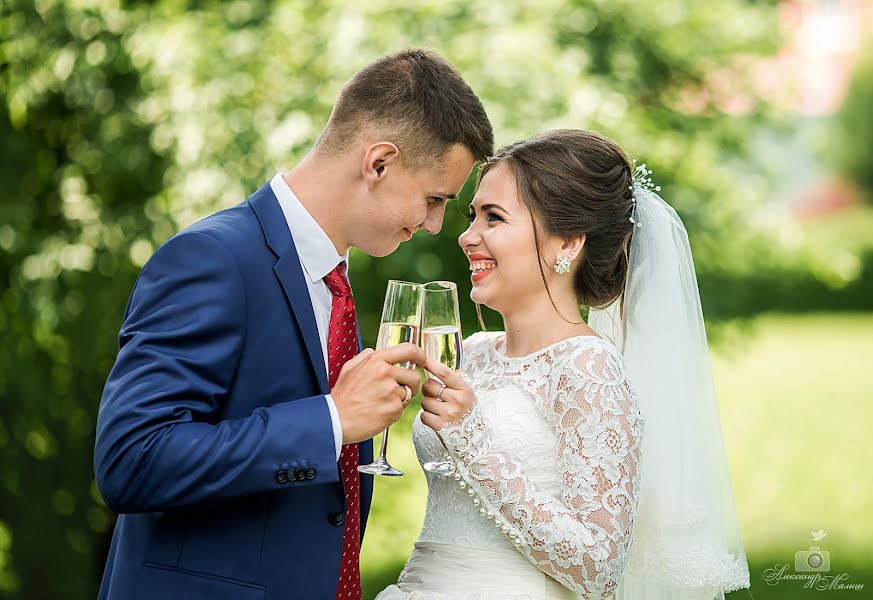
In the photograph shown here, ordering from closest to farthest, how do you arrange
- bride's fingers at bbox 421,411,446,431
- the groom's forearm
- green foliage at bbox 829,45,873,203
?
the groom's forearm, bride's fingers at bbox 421,411,446,431, green foliage at bbox 829,45,873,203

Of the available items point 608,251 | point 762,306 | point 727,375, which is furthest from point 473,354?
point 727,375

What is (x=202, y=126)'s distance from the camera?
5.07 meters

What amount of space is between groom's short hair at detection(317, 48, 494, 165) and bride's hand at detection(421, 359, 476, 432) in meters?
0.65

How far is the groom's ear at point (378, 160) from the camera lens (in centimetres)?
301

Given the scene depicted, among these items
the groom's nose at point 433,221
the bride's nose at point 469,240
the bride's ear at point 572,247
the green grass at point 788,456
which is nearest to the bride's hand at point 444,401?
the groom's nose at point 433,221

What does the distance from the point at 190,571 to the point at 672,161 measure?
336 cm

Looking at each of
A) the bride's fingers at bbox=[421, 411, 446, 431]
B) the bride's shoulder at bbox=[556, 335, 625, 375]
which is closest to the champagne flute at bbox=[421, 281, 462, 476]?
the bride's fingers at bbox=[421, 411, 446, 431]

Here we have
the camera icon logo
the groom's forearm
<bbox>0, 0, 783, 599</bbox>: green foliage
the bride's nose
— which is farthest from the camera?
the camera icon logo

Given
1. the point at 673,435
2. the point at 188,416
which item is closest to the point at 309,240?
the point at 188,416

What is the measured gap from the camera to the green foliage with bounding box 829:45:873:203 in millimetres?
22125

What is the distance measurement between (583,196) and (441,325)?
0.83m

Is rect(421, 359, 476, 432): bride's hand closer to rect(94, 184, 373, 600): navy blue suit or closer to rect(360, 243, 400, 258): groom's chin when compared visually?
rect(94, 184, 373, 600): navy blue suit

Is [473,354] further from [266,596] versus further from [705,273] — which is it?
[705,273]

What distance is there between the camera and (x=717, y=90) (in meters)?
5.84
